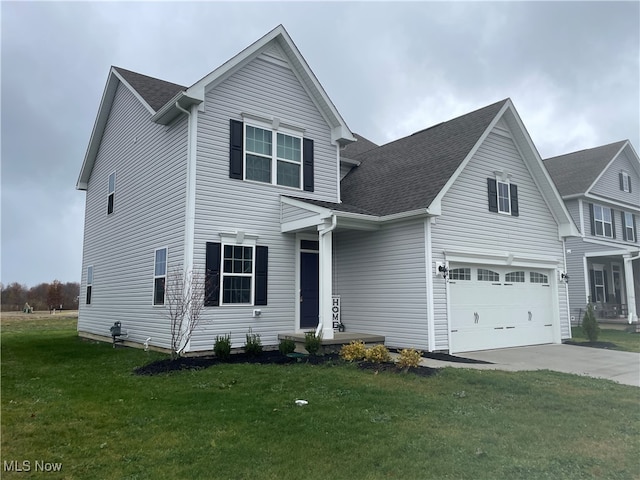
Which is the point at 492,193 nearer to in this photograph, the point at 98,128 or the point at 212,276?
the point at 212,276

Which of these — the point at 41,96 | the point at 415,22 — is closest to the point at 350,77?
the point at 415,22

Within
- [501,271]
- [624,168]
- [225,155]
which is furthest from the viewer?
[624,168]

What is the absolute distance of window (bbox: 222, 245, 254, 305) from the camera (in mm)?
11080

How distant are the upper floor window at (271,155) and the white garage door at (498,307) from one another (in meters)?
4.89

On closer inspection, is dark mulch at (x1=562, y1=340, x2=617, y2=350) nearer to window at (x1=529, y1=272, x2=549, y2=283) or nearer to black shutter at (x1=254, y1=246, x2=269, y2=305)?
window at (x1=529, y1=272, x2=549, y2=283)

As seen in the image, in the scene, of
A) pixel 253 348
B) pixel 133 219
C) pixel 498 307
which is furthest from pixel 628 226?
pixel 133 219

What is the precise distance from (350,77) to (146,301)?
12537mm

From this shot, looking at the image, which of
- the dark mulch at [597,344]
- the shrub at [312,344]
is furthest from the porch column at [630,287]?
the shrub at [312,344]

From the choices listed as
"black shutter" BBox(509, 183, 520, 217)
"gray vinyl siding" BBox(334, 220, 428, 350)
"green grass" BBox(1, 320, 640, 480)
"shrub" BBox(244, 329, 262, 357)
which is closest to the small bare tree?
"shrub" BBox(244, 329, 262, 357)

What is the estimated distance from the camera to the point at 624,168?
2612cm

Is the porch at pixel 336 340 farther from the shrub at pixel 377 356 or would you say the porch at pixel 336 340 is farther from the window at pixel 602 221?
the window at pixel 602 221

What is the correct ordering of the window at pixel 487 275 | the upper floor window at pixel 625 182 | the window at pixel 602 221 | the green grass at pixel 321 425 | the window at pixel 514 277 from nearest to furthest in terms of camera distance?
the green grass at pixel 321 425 → the window at pixel 487 275 → the window at pixel 514 277 → the window at pixel 602 221 → the upper floor window at pixel 625 182

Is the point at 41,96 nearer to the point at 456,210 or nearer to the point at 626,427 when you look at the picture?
the point at 456,210

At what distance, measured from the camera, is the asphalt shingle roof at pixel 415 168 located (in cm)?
1177
